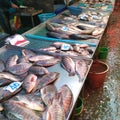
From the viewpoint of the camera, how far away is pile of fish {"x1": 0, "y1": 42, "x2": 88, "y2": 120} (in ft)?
4.79

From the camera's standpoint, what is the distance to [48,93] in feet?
5.47

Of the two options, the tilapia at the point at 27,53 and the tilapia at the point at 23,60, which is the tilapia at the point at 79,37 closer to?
the tilapia at the point at 27,53

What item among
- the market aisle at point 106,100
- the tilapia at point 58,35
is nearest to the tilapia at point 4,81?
the market aisle at point 106,100

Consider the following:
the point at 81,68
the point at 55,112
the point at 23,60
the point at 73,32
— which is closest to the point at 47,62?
the point at 23,60

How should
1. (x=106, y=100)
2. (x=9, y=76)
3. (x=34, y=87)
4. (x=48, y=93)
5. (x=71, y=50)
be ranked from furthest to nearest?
(x=106, y=100) < (x=71, y=50) < (x=9, y=76) < (x=34, y=87) < (x=48, y=93)

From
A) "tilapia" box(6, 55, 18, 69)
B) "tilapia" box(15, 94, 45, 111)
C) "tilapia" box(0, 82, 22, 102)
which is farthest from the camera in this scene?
"tilapia" box(6, 55, 18, 69)

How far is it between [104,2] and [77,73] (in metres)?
6.22

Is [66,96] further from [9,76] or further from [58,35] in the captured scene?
[58,35]

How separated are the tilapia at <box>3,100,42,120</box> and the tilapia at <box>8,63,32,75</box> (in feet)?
1.72

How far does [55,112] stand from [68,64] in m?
0.82

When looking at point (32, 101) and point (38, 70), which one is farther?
point (38, 70)

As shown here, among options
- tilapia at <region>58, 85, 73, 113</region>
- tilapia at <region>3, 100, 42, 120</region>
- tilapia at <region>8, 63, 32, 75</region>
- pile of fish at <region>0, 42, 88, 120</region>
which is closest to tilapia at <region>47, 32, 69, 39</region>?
pile of fish at <region>0, 42, 88, 120</region>

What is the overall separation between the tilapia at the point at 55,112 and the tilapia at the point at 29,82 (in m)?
0.30

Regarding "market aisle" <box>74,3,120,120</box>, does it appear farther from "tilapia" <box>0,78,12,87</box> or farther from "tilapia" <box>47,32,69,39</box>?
"tilapia" <box>0,78,12,87</box>
